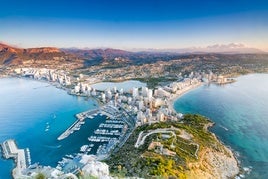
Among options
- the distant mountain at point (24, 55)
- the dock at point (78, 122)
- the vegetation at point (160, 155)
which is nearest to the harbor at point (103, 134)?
the dock at point (78, 122)

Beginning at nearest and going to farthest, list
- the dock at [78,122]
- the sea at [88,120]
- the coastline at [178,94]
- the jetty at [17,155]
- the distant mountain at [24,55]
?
the jetty at [17,155] → the sea at [88,120] → the dock at [78,122] → the coastline at [178,94] → the distant mountain at [24,55]

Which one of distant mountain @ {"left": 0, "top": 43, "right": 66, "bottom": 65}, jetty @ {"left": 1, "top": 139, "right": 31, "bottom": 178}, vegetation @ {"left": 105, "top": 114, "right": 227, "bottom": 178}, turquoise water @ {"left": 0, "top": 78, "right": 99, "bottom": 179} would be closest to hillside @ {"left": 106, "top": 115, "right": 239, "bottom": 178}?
vegetation @ {"left": 105, "top": 114, "right": 227, "bottom": 178}

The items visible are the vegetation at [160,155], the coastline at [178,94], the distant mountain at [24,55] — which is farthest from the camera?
the distant mountain at [24,55]

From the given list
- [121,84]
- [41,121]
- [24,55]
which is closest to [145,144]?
[41,121]

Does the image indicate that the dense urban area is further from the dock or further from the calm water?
the calm water

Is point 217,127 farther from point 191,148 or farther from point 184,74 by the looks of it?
point 184,74

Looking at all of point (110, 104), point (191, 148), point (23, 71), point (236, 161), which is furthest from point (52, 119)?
point (23, 71)

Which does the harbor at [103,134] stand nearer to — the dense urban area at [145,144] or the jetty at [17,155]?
the dense urban area at [145,144]
